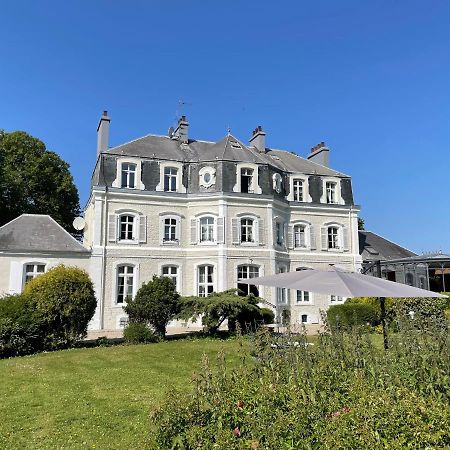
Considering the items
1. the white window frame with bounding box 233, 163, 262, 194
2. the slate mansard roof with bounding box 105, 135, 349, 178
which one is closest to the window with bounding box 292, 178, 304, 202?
the slate mansard roof with bounding box 105, 135, 349, 178

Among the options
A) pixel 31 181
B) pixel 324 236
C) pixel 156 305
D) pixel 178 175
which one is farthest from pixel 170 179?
pixel 31 181

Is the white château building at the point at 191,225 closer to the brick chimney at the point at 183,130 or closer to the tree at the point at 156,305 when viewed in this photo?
the brick chimney at the point at 183,130

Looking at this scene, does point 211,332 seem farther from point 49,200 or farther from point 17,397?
point 49,200

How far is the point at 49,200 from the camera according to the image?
29.7m

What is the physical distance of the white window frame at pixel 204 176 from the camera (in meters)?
21.8

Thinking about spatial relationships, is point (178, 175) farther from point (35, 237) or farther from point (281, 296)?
point (281, 296)

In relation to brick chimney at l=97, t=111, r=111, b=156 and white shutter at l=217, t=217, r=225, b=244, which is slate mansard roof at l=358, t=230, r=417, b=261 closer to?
white shutter at l=217, t=217, r=225, b=244

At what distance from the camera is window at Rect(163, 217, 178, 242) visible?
21627 mm

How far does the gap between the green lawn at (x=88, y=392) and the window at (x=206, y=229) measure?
31.6 feet

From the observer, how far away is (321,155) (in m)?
28.2

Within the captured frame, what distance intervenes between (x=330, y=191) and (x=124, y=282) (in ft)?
42.7

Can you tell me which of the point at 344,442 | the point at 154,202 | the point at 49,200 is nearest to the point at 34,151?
the point at 49,200

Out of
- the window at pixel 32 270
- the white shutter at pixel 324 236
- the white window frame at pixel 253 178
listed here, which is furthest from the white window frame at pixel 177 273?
the white shutter at pixel 324 236

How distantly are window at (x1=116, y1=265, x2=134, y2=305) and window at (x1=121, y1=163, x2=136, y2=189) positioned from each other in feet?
13.2
